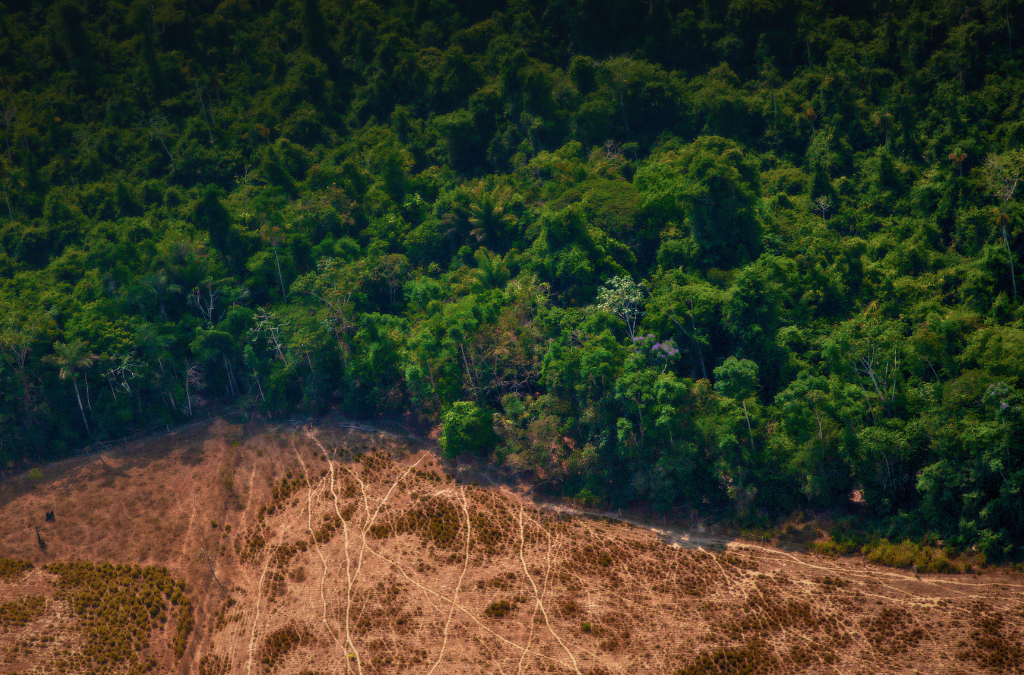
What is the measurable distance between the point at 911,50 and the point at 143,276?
4438 cm

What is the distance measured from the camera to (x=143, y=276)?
43.8 metres

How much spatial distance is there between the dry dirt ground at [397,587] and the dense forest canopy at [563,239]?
2.56 m

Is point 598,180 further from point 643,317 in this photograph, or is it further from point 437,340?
point 437,340

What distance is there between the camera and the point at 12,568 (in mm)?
35344

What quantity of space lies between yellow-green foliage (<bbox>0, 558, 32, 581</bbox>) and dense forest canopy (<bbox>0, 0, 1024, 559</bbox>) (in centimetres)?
647

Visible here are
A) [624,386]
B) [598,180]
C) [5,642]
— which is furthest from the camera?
[598,180]

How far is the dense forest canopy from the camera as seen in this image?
109ft

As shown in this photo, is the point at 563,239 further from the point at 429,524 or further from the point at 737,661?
the point at 737,661

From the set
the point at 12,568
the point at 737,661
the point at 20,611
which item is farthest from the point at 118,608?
the point at 737,661

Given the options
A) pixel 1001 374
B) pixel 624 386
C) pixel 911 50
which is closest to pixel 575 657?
pixel 624 386

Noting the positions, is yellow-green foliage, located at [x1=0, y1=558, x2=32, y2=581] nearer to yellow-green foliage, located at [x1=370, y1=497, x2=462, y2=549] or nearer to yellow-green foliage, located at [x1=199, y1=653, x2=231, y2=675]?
yellow-green foliage, located at [x1=199, y1=653, x2=231, y2=675]

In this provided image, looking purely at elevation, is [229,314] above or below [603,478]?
above

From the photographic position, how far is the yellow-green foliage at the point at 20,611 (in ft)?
107

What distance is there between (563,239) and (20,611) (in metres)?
29.8
